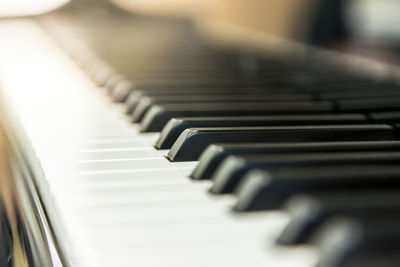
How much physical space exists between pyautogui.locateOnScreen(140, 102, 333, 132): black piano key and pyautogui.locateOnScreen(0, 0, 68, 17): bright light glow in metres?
2.27

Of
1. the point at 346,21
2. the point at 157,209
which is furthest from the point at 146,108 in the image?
the point at 346,21

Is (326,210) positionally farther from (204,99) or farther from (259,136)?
(204,99)

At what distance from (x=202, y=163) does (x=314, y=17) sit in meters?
2.58

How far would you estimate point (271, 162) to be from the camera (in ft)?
1.91

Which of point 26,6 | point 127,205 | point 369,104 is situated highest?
point 369,104

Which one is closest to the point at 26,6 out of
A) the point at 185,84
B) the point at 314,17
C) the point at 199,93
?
the point at 314,17

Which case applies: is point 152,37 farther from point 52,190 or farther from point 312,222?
point 312,222

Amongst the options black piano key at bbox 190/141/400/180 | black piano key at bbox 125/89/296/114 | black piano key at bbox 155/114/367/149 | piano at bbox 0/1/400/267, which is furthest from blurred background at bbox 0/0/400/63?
black piano key at bbox 190/141/400/180

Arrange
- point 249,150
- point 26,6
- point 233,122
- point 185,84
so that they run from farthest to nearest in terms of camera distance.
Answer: point 26,6 < point 185,84 < point 233,122 < point 249,150

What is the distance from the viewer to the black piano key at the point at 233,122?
81cm

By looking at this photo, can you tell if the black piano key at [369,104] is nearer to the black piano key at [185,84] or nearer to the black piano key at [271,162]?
the black piano key at [185,84]

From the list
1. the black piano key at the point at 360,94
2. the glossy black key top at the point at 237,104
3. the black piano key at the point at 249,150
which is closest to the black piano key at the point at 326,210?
the black piano key at the point at 249,150

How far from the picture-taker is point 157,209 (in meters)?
0.55

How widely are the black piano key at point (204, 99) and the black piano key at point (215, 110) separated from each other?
3 cm
